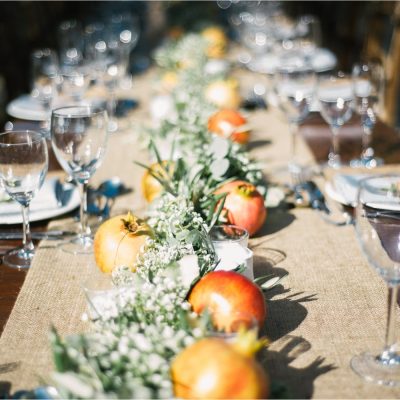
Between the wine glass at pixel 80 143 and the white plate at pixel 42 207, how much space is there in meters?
0.13

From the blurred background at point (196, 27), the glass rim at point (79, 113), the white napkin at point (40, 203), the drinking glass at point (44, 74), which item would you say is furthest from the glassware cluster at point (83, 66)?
the glass rim at point (79, 113)

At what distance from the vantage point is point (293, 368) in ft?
2.63

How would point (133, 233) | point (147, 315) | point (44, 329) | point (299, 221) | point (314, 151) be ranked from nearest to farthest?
point (147, 315)
point (44, 329)
point (133, 233)
point (299, 221)
point (314, 151)

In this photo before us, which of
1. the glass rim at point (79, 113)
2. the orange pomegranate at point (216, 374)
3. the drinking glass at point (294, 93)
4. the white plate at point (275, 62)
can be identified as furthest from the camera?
the white plate at point (275, 62)

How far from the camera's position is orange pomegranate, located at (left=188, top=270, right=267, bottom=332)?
816mm

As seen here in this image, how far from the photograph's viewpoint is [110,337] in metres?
0.70

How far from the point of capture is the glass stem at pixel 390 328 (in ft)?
2.55

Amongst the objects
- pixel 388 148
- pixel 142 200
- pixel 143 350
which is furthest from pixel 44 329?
pixel 388 148

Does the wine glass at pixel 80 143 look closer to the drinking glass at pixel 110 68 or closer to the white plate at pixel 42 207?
the white plate at pixel 42 207

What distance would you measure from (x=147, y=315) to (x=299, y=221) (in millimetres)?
665

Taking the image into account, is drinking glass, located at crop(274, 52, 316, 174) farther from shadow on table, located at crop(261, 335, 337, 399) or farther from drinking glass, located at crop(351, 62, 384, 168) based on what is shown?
shadow on table, located at crop(261, 335, 337, 399)

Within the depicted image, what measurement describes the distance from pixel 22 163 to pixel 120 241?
24cm

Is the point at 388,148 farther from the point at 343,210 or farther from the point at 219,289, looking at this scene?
the point at 219,289

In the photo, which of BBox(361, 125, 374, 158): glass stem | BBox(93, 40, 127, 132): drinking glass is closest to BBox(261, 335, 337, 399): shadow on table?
BBox(361, 125, 374, 158): glass stem
